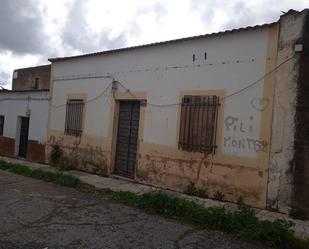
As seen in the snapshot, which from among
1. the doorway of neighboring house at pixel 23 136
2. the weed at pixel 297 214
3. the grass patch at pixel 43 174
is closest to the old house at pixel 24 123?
the doorway of neighboring house at pixel 23 136

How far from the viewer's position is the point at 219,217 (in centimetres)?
689

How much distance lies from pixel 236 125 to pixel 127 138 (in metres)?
3.75

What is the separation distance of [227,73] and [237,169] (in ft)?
7.03

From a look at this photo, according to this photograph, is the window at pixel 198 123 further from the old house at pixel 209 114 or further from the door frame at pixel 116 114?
the door frame at pixel 116 114

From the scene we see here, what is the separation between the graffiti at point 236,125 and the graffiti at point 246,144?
212 mm

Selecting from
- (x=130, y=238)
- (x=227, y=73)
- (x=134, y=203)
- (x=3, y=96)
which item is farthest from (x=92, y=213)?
(x=3, y=96)

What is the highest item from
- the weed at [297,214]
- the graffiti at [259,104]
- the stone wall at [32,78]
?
the stone wall at [32,78]

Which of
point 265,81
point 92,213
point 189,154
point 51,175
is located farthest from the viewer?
point 51,175

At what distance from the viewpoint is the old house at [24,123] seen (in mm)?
14727

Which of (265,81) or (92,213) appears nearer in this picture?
(92,213)

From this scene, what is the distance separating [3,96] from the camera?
57.0 ft

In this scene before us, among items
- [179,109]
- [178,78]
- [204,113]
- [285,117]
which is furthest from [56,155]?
[285,117]

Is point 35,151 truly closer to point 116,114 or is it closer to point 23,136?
point 23,136

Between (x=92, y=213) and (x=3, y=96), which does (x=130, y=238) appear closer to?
(x=92, y=213)
